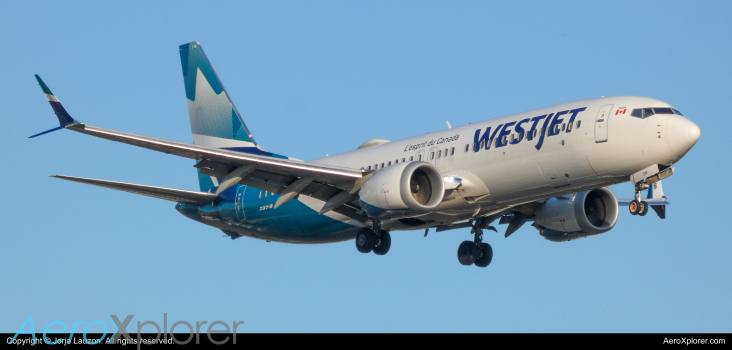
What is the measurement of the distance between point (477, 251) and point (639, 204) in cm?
973

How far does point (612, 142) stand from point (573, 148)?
1.23 metres

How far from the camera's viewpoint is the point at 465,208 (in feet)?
117

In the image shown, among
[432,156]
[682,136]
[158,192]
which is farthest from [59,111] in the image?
[682,136]

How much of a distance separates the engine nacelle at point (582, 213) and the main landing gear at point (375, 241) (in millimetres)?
6344

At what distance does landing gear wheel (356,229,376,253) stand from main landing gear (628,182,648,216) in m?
10.1

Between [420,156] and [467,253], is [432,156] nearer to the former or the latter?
[420,156]

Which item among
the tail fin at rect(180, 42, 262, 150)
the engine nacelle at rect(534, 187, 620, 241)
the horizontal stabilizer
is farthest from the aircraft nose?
the tail fin at rect(180, 42, 262, 150)

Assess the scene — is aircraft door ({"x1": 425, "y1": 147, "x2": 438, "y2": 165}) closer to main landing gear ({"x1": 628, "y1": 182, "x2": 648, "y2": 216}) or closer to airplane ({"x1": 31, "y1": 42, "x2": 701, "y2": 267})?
airplane ({"x1": 31, "y1": 42, "x2": 701, "y2": 267})

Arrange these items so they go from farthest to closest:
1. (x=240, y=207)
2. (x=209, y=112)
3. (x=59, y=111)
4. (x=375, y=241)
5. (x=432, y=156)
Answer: (x=209, y=112)
(x=240, y=207)
(x=375, y=241)
(x=432, y=156)
(x=59, y=111)

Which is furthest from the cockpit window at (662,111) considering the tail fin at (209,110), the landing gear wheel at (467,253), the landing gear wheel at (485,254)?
the tail fin at (209,110)

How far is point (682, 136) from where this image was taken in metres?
31.1

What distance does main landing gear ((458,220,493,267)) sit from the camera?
1599 inches

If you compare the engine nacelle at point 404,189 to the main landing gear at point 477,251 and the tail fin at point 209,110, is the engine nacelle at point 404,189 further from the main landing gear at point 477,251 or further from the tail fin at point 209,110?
the tail fin at point 209,110
